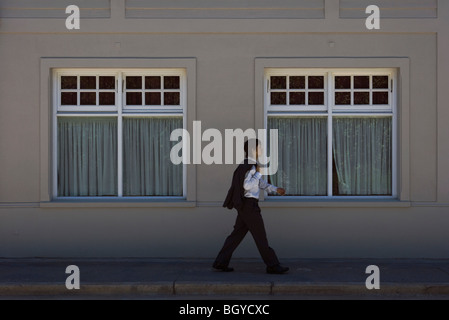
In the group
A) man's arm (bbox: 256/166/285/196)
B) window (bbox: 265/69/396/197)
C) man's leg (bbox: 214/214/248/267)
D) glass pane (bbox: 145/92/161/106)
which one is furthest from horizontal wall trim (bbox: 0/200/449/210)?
glass pane (bbox: 145/92/161/106)

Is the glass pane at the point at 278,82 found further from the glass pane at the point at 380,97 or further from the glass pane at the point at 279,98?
the glass pane at the point at 380,97

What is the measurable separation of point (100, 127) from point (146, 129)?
79 centimetres

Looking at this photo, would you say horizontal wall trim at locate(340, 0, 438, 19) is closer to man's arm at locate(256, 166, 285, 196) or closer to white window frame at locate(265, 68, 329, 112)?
white window frame at locate(265, 68, 329, 112)

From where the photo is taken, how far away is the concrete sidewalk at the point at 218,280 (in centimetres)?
818

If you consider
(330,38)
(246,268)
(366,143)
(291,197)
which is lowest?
(246,268)

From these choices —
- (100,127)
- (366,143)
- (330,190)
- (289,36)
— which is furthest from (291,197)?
(100,127)

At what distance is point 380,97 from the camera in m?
10.6

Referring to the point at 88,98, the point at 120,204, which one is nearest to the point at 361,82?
the point at 120,204

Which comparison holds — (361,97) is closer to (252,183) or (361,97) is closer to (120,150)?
(252,183)

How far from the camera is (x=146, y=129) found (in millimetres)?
10664

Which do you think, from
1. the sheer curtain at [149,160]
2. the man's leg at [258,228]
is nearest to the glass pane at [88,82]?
the sheer curtain at [149,160]

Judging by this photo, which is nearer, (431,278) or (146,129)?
(431,278)

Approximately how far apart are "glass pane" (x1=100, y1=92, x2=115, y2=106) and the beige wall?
0.65 metres

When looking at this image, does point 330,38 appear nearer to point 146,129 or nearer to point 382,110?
point 382,110
